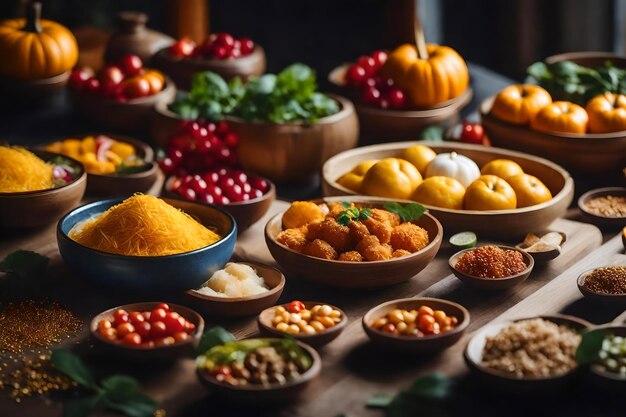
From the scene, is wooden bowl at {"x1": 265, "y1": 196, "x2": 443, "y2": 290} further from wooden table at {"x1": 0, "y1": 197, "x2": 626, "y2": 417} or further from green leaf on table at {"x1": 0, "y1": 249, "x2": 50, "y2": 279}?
green leaf on table at {"x1": 0, "y1": 249, "x2": 50, "y2": 279}

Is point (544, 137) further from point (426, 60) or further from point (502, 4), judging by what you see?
point (502, 4)

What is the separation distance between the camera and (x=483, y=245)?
2951 millimetres

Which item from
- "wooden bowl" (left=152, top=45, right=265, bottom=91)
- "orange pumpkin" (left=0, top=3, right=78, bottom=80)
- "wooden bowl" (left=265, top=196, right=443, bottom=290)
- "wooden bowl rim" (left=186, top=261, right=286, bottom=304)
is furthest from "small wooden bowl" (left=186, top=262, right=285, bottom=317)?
"orange pumpkin" (left=0, top=3, right=78, bottom=80)

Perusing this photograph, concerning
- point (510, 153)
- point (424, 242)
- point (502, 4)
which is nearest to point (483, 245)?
point (424, 242)

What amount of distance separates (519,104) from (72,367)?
6.96 ft

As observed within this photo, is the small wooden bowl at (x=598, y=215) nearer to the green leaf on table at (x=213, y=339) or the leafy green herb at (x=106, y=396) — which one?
the green leaf on table at (x=213, y=339)

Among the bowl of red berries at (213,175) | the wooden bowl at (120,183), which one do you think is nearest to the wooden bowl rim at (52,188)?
the wooden bowl at (120,183)

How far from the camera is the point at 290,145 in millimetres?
3531

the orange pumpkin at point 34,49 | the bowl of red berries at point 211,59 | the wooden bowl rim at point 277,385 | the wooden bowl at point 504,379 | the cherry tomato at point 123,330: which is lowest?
the wooden bowl at point 504,379

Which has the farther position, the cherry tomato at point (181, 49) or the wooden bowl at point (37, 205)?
the cherry tomato at point (181, 49)

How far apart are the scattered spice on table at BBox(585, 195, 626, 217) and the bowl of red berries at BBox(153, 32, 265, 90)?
5.74ft

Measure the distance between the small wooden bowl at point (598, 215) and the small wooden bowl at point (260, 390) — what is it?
4.75ft

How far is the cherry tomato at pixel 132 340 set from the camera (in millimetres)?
2236

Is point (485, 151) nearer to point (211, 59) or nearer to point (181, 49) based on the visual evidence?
point (211, 59)
